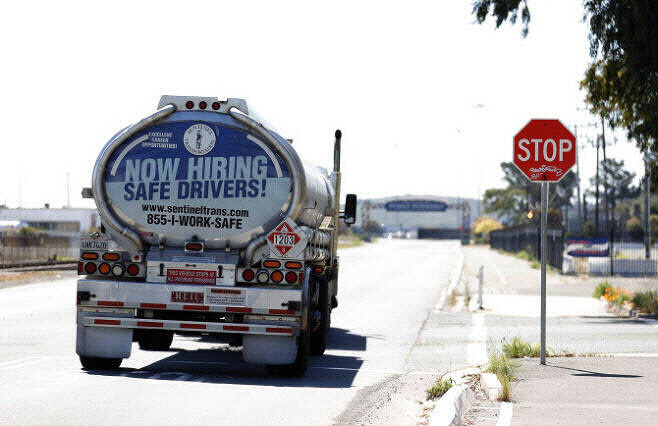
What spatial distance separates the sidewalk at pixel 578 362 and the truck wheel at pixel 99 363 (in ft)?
15.5

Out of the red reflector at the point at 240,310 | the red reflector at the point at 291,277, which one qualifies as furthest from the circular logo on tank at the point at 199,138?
the red reflector at the point at 240,310

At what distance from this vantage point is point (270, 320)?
10859 millimetres

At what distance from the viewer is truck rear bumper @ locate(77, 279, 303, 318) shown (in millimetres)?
10844

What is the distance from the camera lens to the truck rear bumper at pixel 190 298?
35.6 ft

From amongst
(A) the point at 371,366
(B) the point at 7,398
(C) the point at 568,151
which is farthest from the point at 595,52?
(B) the point at 7,398

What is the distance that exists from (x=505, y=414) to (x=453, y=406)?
1.79 feet

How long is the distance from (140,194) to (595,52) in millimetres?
12367

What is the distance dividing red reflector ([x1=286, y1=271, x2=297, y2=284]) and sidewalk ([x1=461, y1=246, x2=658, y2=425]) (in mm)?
2775

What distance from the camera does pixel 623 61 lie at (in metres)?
20.4

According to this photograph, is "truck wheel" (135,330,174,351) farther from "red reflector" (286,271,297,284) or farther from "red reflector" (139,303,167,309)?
"red reflector" (286,271,297,284)

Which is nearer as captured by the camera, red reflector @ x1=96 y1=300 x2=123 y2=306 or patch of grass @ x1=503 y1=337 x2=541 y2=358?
red reflector @ x1=96 y1=300 x2=123 y2=306

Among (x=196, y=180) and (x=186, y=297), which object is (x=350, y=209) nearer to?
(x=196, y=180)

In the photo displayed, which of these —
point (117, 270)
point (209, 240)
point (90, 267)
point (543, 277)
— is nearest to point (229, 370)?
point (209, 240)

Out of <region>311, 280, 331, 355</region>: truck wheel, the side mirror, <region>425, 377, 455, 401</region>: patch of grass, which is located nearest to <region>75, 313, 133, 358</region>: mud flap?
<region>311, 280, 331, 355</region>: truck wheel
